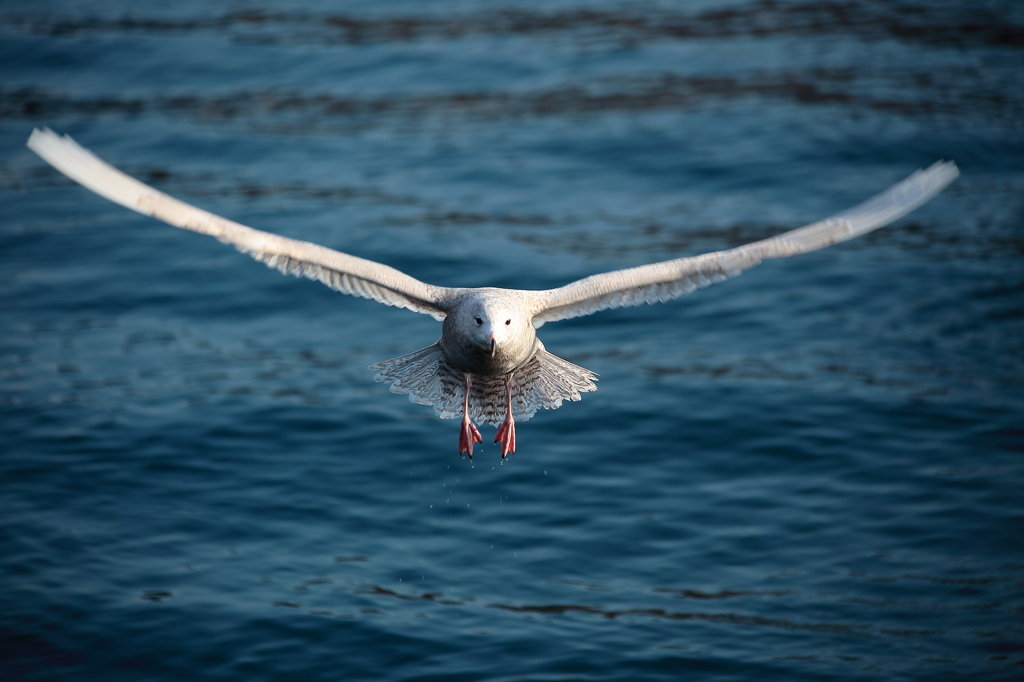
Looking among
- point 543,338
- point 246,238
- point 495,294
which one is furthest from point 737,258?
point 543,338

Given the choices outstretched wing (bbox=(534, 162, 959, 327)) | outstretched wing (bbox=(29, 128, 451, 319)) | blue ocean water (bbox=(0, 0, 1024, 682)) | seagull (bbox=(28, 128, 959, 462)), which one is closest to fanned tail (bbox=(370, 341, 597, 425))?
seagull (bbox=(28, 128, 959, 462))

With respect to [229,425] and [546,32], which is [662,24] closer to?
[546,32]

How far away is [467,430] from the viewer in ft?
26.7

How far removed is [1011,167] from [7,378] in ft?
46.5

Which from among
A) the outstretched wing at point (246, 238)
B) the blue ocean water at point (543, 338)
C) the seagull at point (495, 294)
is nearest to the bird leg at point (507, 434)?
the seagull at point (495, 294)

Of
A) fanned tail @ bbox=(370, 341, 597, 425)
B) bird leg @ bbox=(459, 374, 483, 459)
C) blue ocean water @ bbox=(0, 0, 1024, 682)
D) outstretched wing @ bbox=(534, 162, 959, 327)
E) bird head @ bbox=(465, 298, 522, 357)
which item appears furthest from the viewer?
blue ocean water @ bbox=(0, 0, 1024, 682)

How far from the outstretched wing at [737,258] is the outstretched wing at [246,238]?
105 cm

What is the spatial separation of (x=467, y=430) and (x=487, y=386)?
570 mm

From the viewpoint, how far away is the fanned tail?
341 inches

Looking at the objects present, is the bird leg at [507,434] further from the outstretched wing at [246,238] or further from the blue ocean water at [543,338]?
the blue ocean water at [543,338]

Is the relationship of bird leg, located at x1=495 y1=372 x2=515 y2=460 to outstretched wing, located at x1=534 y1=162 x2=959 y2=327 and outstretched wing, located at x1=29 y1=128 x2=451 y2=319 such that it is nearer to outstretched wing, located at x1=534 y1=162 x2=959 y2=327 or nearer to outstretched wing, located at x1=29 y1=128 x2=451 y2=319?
outstretched wing, located at x1=534 y1=162 x2=959 y2=327

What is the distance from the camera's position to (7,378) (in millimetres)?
12500

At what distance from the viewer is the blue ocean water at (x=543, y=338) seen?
364 inches

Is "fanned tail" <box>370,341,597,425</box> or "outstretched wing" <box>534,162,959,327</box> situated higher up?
"outstretched wing" <box>534,162,959,327</box>
